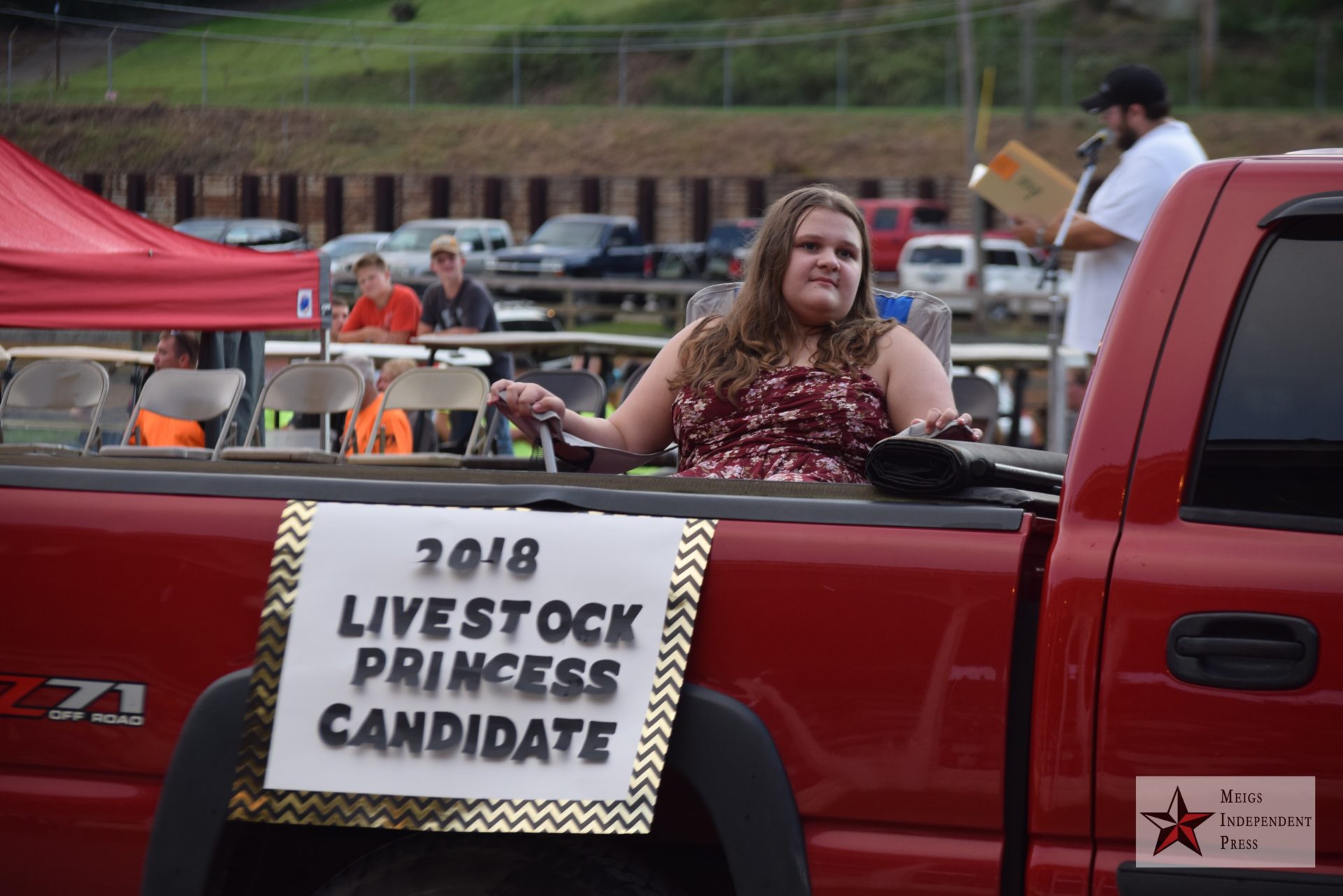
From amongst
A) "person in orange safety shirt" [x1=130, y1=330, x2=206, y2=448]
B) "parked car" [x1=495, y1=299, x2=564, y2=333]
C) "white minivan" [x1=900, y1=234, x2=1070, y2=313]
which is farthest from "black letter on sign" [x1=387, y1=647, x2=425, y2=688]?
"white minivan" [x1=900, y1=234, x2=1070, y2=313]

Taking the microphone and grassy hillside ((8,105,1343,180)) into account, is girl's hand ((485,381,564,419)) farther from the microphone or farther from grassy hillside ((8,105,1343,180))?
grassy hillside ((8,105,1343,180))

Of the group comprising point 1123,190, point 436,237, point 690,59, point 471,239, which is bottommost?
point 1123,190

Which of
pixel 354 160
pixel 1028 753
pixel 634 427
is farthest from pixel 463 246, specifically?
pixel 1028 753

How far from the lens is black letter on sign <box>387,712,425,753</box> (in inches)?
86.7

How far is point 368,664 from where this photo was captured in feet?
7.31

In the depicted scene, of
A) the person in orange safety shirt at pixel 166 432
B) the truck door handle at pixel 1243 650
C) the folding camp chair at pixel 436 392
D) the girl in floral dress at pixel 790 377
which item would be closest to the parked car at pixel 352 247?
the person in orange safety shirt at pixel 166 432

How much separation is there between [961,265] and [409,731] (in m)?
29.2

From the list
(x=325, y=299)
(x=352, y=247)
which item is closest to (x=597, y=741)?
(x=325, y=299)

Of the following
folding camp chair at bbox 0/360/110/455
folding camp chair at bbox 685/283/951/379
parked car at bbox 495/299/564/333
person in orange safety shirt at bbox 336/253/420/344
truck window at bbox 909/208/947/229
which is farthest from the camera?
truck window at bbox 909/208/947/229

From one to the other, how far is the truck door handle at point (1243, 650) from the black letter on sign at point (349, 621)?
1.19 m

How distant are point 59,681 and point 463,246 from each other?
2737 cm

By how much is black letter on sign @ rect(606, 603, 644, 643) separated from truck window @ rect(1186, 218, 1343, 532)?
32.6 inches

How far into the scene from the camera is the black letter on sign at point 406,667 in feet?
7.25

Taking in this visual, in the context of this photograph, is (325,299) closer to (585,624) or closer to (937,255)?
(585,624)
